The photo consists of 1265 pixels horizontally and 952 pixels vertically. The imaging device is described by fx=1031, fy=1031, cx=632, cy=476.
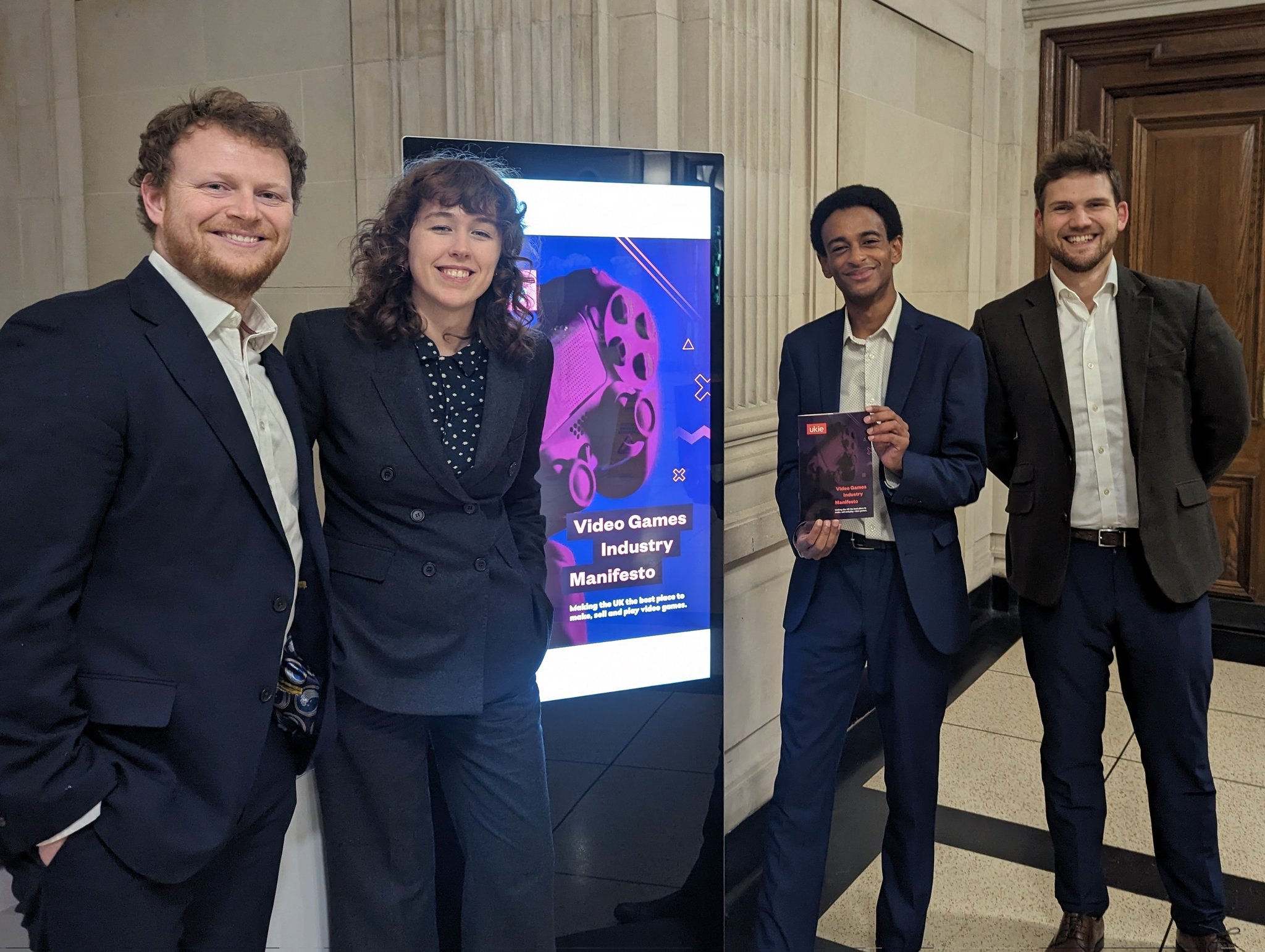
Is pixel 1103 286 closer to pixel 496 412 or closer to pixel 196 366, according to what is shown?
pixel 496 412

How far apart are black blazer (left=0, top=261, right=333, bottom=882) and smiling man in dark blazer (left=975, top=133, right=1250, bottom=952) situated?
181cm

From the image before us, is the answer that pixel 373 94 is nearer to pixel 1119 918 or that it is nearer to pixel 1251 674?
pixel 1119 918

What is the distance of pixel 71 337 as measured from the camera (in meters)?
1.21

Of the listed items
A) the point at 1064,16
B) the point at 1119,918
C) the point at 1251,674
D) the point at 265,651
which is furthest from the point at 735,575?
the point at 1064,16

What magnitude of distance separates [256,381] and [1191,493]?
2.07 m

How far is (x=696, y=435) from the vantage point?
2.26m

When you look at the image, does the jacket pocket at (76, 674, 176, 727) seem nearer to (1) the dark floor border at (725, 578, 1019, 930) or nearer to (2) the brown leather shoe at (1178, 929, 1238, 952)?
(1) the dark floor border at (725, 578, 1019, 930)

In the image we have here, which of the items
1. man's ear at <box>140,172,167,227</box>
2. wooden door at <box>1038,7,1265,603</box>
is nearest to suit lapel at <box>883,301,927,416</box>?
man's ear at <box>140,172,167,227</box>

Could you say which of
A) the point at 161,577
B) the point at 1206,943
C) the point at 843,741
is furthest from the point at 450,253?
the point at 1206,943

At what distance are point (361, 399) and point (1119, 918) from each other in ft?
7.80

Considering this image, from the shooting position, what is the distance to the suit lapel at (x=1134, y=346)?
2398mm

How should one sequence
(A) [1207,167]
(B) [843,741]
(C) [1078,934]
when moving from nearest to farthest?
(B) [843,741] → (C) [1078,934] → (A) [1207,167]

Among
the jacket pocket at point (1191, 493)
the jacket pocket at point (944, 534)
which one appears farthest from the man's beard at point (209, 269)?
the jacket pocket at point (1191, 493)

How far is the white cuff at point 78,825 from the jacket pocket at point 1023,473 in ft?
6.70
